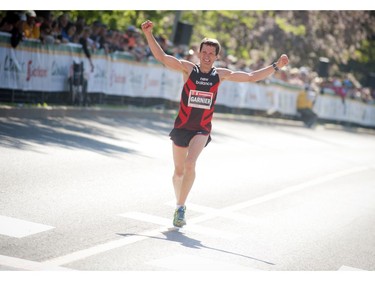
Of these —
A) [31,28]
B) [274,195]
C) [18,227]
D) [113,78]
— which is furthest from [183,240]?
[113,78]

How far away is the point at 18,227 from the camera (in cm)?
795

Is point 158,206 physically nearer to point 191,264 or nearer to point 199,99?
point 199,99

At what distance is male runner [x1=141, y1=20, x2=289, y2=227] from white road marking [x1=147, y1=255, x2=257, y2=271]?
1.63 m

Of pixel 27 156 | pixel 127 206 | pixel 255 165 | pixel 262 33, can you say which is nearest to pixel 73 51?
pixel 255 165

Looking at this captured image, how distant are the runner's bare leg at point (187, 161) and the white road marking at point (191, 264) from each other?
1.78m

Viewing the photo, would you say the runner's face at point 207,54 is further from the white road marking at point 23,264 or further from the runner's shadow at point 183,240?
the white road marking at point 23,264

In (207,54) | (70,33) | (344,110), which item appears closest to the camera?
(207,54)

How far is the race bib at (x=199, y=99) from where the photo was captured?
9.39 m

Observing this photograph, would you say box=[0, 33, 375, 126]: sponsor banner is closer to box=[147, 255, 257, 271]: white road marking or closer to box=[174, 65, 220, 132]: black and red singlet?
box=[174, 65, 220, 132]: black and red singlet

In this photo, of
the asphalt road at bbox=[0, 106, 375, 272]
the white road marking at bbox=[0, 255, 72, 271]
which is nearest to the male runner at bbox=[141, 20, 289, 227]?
the asphalt road at bbox=[0, 106, 375, 272]

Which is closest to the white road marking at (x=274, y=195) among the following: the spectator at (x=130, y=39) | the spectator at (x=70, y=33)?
the spectator at (x=70, y=33)

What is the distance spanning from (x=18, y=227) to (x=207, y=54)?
2817 millimetres

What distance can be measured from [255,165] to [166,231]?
8.13m

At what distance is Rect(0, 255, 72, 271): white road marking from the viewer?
646cm
